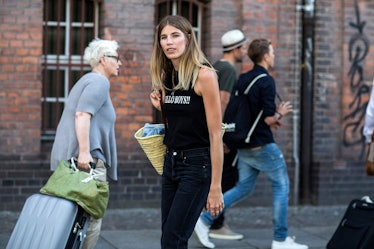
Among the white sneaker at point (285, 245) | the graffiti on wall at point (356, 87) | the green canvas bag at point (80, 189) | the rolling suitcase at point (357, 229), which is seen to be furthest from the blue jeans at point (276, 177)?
the graffiti on wall at point (356, 87)

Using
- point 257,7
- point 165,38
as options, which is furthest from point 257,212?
point 165,38

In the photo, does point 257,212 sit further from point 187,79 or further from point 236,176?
point 187,79

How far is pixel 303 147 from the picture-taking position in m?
10.9

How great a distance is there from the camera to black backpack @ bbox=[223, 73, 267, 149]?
801 centimetres

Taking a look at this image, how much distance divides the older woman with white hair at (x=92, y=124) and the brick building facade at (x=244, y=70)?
3.25 metres

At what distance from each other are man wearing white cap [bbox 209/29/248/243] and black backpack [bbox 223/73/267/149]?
1.08 feet

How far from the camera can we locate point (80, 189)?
20.0ft

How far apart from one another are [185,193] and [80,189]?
975mm

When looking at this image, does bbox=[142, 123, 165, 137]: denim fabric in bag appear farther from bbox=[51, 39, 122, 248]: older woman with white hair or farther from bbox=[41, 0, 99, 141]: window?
bbox=[41, 0, 99, 141]: window

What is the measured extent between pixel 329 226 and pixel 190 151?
4.52 metres

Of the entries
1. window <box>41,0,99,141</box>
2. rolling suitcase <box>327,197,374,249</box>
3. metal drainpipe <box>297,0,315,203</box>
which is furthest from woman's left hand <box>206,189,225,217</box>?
metal drainpipe <box>297,0,315,203</box>

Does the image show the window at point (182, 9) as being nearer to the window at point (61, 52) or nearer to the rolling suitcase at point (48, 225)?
the window at point (61, 52)

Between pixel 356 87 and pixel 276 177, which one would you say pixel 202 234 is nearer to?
pixel 276 177

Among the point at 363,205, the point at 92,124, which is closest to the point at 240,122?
the point at 363,205
